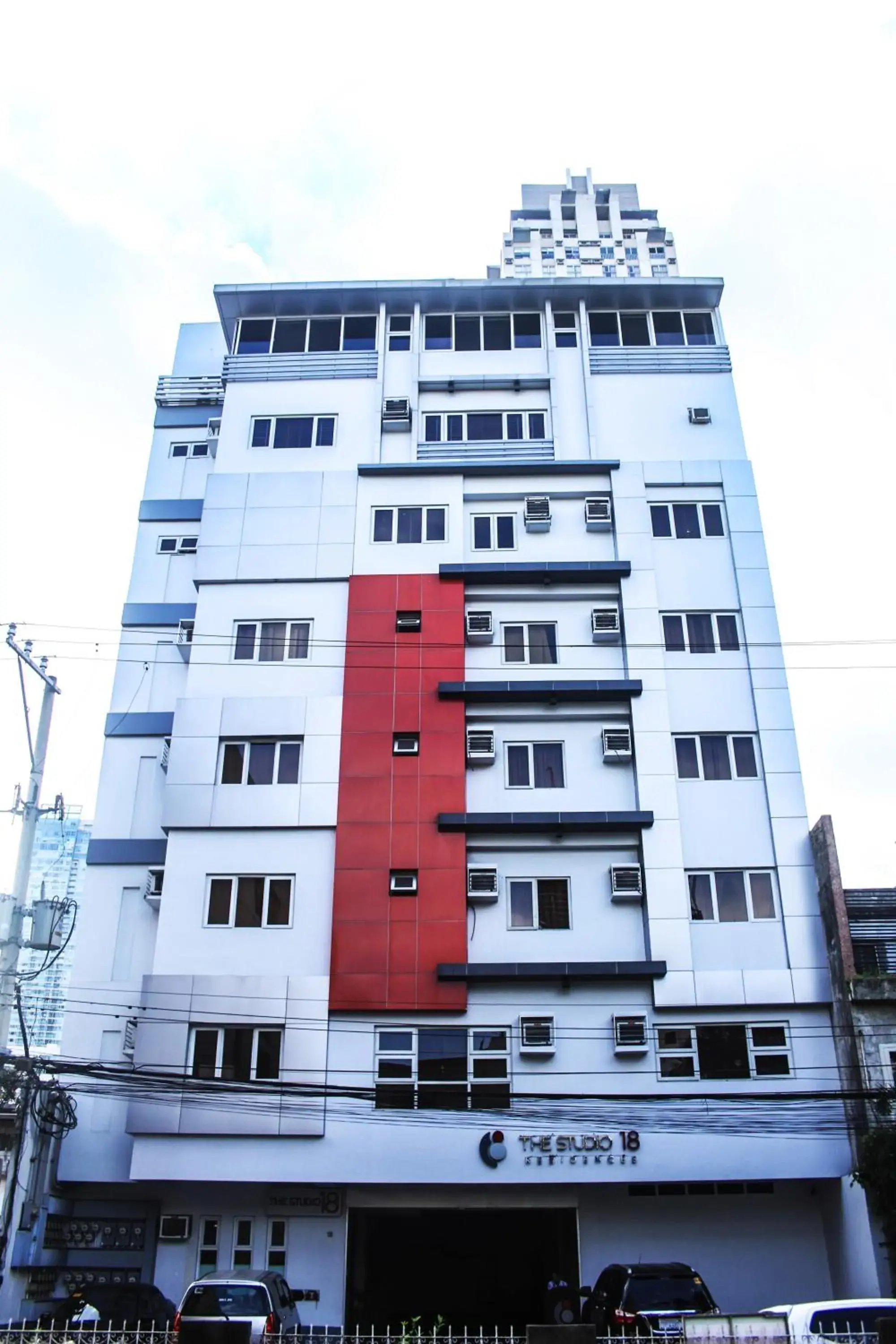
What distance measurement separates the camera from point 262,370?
30.5 metres

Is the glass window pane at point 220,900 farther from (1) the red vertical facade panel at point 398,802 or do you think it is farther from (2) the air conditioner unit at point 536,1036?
(2) the air conditioner unit at point 536,1036

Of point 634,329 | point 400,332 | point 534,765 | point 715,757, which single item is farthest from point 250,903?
point 634,329

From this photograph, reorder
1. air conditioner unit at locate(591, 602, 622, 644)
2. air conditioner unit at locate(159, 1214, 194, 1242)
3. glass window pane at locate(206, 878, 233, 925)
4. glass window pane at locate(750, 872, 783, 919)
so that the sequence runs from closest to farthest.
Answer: air conditioner unit at locate(159, 1214, 194, 1242)
glass window pane at locate(206, 878, 233, 925)
glass window pane at locate(750, 872, 783, 919)
air conditioner unit at locate(591, 602, 622, 644)

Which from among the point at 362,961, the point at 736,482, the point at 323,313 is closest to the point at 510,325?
the point at 323,313

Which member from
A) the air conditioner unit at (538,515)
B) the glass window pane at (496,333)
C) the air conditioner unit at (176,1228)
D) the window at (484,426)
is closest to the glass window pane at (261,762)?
the air conditioner unit at (538,515)

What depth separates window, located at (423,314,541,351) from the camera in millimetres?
31156

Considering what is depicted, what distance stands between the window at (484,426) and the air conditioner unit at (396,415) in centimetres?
59

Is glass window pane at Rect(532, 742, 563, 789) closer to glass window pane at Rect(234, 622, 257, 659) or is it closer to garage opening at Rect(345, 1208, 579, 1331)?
glass window pane at Rect(234, 622, 257, 659)

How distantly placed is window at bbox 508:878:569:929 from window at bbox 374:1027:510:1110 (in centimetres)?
238

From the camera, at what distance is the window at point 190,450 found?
32344 mm

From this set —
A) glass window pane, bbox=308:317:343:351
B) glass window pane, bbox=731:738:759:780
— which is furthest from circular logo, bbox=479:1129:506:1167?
glass window pane, bbox=308:317:343:351

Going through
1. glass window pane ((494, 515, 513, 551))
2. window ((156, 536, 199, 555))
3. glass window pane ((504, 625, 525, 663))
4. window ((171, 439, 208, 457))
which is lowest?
glass window pane ((504, 625, 525, 663))

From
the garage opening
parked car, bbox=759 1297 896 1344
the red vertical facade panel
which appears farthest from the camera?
the garage opening

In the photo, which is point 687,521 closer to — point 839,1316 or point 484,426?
point 484,426
